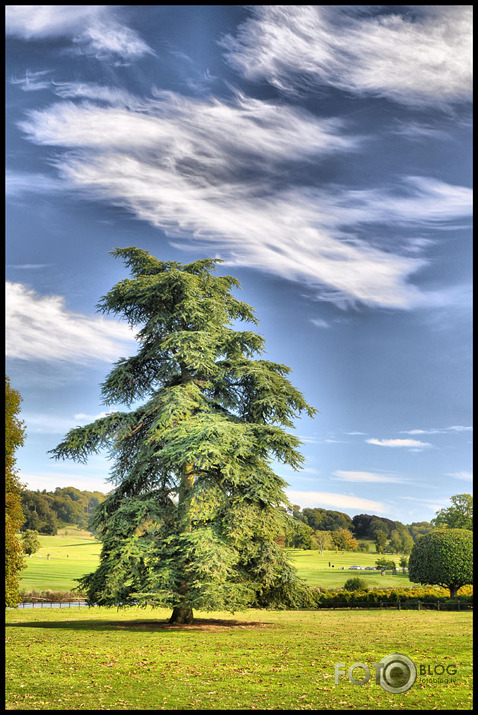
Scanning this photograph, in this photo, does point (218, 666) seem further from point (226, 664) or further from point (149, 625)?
point (149, 625)

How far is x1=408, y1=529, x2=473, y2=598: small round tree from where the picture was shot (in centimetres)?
3600

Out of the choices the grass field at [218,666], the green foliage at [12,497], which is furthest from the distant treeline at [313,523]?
the grass field at [218,666]

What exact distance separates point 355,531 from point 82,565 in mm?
43902

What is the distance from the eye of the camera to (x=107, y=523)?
21.0 meters

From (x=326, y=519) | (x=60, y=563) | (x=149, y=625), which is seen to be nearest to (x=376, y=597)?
(x=149, y=625)

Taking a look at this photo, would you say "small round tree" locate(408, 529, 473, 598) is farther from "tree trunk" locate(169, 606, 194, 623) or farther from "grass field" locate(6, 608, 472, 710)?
"tree trunk" locate(169, 606, 194, 623)

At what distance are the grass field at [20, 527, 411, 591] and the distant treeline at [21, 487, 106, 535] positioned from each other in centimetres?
331

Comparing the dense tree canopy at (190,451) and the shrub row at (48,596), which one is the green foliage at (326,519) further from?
the dense tree canopy at (190,451)

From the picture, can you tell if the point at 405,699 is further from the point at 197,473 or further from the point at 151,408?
the point at 151,408

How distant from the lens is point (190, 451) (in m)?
19.9

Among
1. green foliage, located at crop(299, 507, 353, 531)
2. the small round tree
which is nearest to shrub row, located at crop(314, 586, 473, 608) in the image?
the small round tree

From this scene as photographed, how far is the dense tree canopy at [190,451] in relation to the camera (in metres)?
19.9

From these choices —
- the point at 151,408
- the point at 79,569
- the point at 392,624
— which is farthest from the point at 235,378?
the point at 79,569

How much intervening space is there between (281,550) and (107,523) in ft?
20.2
